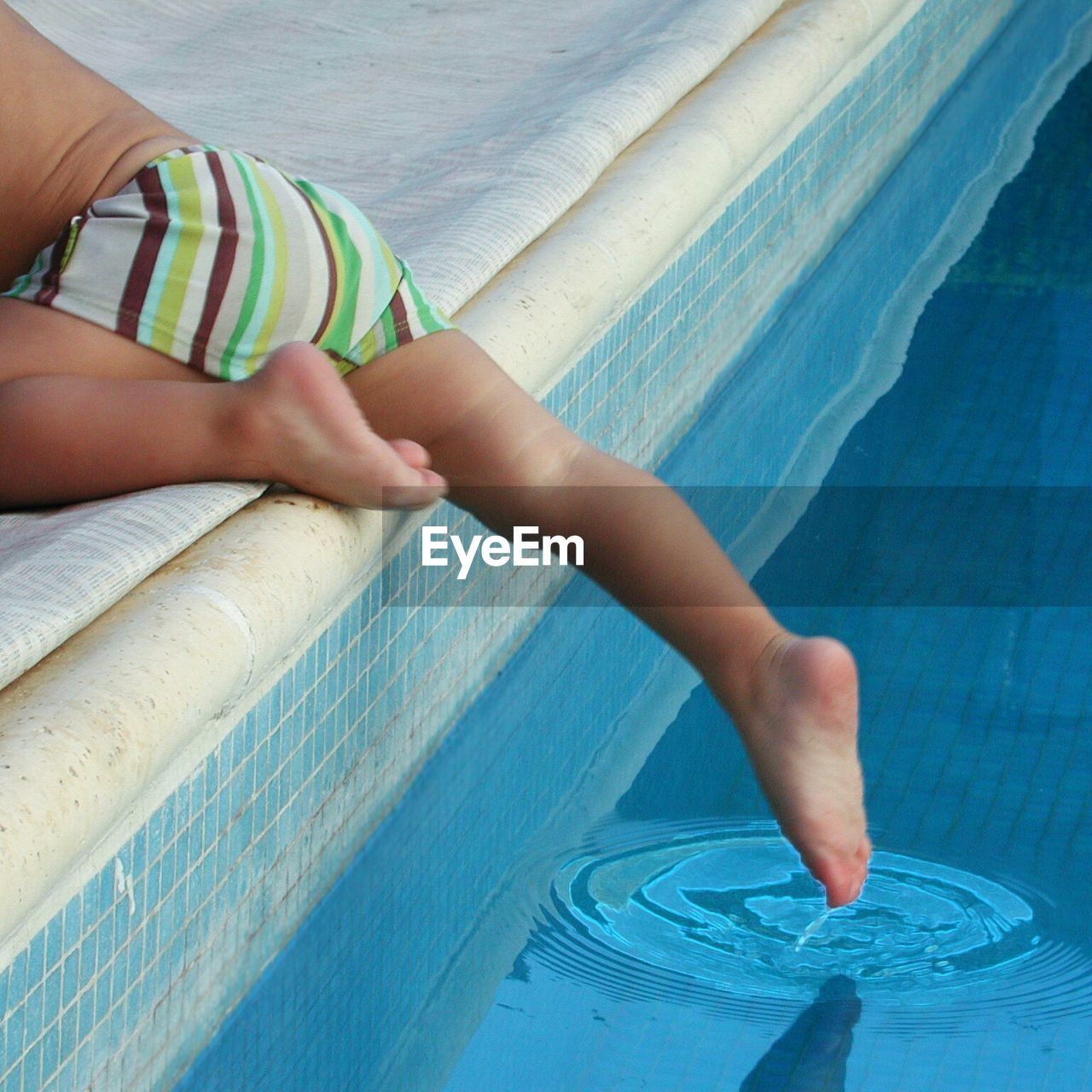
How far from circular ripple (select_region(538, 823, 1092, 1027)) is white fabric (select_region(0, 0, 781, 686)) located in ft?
1.92

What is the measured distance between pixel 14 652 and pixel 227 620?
19cm

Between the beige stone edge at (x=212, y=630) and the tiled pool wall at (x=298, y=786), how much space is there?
42 mm

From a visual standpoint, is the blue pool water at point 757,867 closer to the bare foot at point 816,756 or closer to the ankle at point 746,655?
the bare foot at point 816,756

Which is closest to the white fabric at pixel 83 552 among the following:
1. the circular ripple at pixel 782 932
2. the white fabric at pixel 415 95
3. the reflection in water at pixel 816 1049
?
the white fabric at pixel 415 95

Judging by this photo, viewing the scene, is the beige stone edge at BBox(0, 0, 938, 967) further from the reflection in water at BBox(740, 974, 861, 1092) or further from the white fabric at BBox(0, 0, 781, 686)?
the reflection in water at BBox(740, 974, 861, 1092)

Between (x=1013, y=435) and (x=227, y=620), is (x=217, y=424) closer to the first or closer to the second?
(x=227, y=620)

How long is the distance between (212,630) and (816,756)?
0.56m

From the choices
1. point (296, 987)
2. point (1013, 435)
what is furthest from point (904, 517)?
point (296, 987)

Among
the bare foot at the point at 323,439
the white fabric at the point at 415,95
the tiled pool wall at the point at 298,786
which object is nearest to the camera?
the tiled pool wall at the point at 298,786

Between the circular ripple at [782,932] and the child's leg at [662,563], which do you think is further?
the circular ripple at [782,932]

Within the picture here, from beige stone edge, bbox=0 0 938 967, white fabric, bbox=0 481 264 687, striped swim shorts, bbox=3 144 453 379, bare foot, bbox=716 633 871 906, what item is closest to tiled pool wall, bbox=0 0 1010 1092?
beige stone edge, bbox=0 0 938 967

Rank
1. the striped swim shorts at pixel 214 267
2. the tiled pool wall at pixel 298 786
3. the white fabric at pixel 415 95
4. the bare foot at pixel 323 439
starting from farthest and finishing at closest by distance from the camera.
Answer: the white fabric at pixel 415 95 < the striped swim shorts at pixel 214 267 < the bare foot at pixel 323 439 < the tiled pool wall at pixel 298 786

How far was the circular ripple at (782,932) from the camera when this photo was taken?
1.76 m

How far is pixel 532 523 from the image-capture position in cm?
183
